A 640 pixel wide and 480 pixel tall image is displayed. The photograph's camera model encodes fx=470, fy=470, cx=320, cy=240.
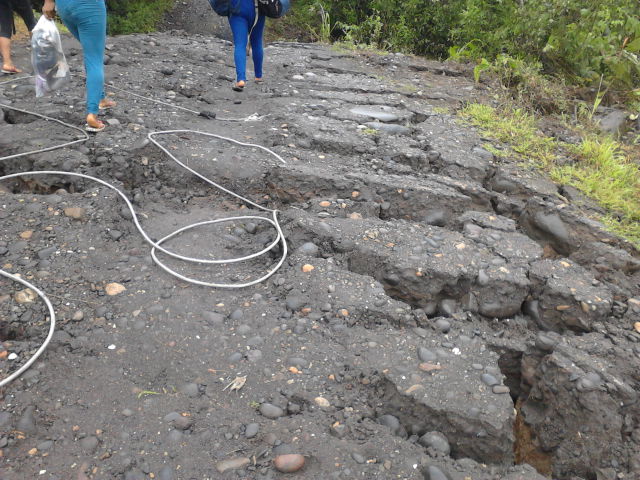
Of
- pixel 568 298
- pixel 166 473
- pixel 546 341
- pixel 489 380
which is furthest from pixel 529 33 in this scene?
pixel 166 473

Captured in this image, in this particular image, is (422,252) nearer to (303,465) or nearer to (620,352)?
(620,352)

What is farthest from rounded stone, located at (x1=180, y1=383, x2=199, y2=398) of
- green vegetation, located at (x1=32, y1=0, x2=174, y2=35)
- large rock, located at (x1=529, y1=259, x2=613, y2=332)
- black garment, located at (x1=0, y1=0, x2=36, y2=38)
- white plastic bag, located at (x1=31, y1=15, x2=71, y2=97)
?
green vegetation, located at (x1=32, y1=0, x2=174, y2=35)

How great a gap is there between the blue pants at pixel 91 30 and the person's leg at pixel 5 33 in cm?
149

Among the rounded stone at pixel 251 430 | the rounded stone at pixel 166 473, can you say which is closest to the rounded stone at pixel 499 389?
the rounded stone at pixel 251 430

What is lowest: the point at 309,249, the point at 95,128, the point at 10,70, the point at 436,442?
the point at 436,442

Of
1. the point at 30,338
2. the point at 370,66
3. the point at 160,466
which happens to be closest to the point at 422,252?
the point at 160,466

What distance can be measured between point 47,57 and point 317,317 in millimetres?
2790

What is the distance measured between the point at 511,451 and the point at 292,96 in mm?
3745

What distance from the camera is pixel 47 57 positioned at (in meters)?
3.34

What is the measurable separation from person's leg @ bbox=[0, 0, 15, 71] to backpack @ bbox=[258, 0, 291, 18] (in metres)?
2.41

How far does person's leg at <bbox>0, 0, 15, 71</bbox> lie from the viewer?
4398 millimetres

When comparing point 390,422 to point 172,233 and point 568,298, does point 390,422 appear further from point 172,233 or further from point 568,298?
point 172,233

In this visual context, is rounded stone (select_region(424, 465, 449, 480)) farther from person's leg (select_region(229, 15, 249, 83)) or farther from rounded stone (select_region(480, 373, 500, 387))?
person's leg (select_region(229, 15, 249, 83))

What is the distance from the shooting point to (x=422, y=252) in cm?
257
